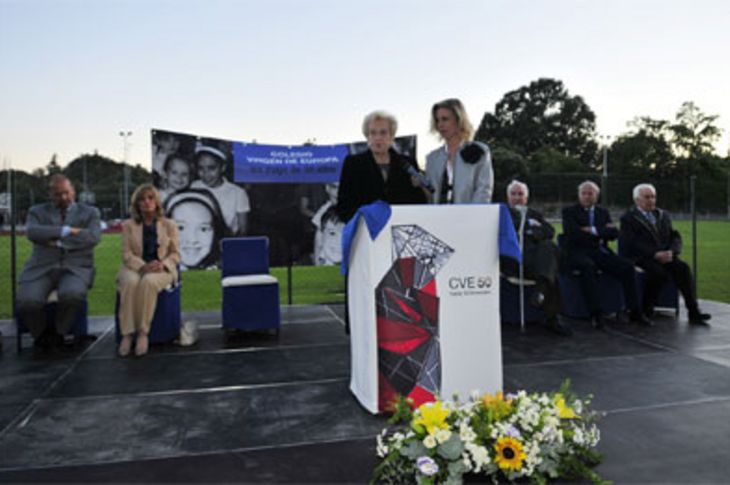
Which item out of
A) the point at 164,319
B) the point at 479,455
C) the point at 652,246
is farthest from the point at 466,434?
the point at 652,246

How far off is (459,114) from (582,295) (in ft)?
11.4

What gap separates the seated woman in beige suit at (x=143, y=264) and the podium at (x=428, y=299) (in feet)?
8.46

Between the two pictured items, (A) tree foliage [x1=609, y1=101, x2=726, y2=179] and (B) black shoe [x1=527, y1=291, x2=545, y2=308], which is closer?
(B) black shoe [x1=527, y1=291, x2=545, y2=308]

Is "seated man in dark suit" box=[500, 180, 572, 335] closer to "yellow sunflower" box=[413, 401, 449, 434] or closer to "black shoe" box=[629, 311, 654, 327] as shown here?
"black shoe" box=[629, 311, 654, 327]

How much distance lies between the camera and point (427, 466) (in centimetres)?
216

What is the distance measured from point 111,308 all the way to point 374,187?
610 cm

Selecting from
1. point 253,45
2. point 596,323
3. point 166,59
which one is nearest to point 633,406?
point 596,323

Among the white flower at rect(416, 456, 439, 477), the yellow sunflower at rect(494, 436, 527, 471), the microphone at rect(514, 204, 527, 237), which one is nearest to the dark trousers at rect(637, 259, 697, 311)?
the microphone at rect(514, 204, 527, 237)

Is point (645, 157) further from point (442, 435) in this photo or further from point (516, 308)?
point (442, 435)

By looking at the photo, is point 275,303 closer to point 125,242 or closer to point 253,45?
point 125,242

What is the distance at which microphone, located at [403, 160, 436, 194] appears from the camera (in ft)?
11.7

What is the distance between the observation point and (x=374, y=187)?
3.59 metres

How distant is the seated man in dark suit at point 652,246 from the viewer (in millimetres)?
6039

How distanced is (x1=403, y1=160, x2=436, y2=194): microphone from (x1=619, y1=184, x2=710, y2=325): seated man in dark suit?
11.6ft
